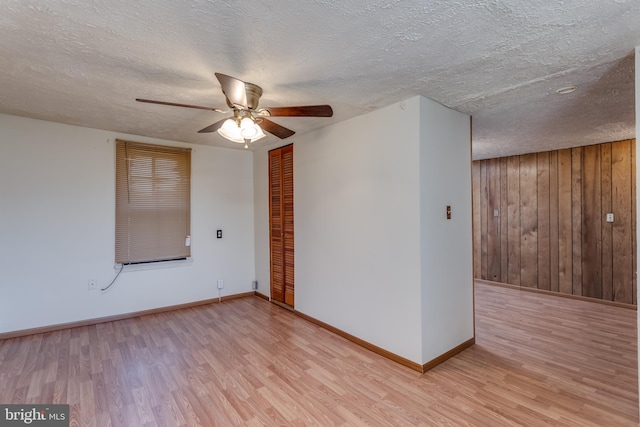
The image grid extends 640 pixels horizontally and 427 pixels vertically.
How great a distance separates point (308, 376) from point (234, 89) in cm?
222

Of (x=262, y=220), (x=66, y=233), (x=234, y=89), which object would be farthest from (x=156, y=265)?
(x=234, y=89)

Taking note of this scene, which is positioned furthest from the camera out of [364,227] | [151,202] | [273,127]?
[151,202]

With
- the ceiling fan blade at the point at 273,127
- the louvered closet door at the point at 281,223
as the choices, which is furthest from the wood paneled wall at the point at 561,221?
the ceiling fan blade at the point at 273,127

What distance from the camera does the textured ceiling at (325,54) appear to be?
4.83 ft

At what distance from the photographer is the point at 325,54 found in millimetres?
1874

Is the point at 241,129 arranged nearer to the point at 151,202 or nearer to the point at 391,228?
the point at 391,228

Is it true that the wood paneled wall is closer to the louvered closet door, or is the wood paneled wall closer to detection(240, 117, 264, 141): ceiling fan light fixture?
the louvered closet door

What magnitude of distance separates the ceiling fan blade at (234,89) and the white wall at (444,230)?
1.46 m

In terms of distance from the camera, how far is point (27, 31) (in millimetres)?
1639

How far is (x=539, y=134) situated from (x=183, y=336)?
15.7 feet

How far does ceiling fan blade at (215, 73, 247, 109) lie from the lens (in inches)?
68.0

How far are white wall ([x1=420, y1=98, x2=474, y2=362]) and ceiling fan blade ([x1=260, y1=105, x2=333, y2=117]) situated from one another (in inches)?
36.1

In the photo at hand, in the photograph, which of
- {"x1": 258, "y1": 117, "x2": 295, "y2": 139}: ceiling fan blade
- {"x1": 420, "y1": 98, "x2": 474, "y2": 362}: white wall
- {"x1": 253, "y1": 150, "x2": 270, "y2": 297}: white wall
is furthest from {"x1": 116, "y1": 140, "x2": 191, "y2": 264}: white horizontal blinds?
{"x1": 420, "y1": 98, "x2": 474, "y2": 362}: white wall

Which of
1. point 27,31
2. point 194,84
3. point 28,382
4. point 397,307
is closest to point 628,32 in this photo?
point 397,307
